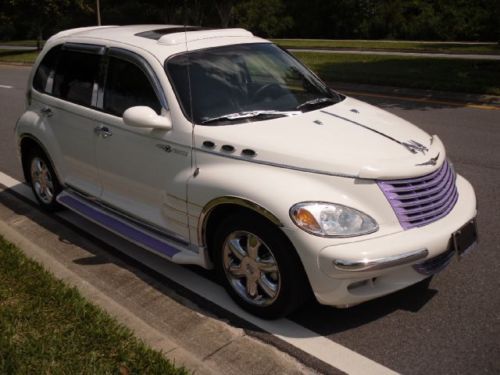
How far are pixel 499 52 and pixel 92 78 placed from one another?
18032 millimetres

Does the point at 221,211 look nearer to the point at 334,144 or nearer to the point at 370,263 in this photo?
the point at 334,144

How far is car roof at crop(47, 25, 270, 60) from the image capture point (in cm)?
464

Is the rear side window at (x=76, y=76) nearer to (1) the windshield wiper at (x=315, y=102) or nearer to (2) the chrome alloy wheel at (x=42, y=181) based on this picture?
(2) the chrome alloy wheel at (x=42, y=181)

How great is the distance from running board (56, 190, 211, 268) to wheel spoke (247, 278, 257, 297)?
39 cm

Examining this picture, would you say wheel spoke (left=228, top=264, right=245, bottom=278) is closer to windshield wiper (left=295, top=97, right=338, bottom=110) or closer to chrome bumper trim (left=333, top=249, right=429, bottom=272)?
chrome bumper trim (left=333, top=249, right=429, bottom=272)

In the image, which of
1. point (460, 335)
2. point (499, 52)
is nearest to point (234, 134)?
point (460, 335)

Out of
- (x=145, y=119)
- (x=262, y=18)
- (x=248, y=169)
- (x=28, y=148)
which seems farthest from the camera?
(x=262, y=18)

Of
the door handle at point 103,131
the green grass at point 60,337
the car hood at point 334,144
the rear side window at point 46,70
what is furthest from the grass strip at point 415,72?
the green grass at point 60,337

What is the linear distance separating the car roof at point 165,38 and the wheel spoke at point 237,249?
1.50 m

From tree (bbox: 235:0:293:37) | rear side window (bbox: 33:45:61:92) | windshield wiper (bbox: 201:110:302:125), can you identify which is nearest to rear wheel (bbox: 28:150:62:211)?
rear side window (bbox: 33:45:61:92)

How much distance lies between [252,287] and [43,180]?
2971mm

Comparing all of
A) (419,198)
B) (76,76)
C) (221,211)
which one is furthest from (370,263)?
(76,76)

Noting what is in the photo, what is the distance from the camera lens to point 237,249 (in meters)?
3.92

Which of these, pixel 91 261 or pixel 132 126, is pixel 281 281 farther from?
pixel 91 261
